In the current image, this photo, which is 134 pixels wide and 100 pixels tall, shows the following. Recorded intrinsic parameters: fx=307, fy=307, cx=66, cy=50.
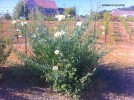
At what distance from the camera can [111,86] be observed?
6.86 meters

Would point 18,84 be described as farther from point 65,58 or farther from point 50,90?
point 65,58

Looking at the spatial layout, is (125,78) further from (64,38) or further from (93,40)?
(64,38)

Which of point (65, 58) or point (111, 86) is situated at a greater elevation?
point (65, 58)

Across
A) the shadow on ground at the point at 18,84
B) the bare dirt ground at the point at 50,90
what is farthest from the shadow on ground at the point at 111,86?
the shadow on ground at the point at 18,84

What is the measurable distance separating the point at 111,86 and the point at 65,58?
1433 millimetres

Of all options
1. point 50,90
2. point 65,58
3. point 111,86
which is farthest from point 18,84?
point 111,86

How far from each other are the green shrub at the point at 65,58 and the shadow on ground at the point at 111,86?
38 centimetres

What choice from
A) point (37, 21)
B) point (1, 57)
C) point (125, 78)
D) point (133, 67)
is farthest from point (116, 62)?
point (1, 57)

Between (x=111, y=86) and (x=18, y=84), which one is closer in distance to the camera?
(x=18, y=84)

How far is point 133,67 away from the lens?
28.6 feet

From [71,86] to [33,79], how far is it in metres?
1.13

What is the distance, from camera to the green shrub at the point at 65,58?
6.04m

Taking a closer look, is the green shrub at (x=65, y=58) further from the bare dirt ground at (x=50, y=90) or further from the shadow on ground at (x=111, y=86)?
the shadow on ground at (x=111, y=86)

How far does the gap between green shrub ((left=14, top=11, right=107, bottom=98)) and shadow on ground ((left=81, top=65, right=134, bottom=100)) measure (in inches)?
15.0
